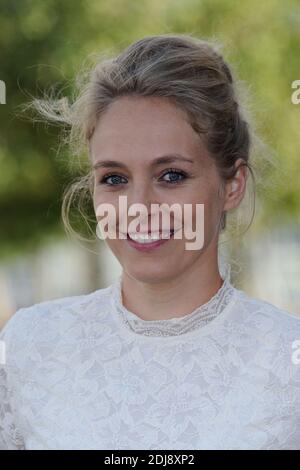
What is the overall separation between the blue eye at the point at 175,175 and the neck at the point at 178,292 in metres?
0.19

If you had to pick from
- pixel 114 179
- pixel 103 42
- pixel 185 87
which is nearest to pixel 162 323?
pixel 114 179

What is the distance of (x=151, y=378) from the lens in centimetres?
182

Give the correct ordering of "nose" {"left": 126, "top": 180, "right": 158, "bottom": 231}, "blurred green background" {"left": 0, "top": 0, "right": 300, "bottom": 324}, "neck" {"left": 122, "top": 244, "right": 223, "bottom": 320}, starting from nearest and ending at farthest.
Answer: "nose" {"left": 126, "top": 180, "right": 158, "bottom": 231}
"neck" {"left": 122, "top": 244, "right": 223, "bottom": 320}
"blurred green background" {"left": 0, "top": 0, "right": 300, "bottom": 324}

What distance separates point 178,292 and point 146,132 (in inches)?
14.0

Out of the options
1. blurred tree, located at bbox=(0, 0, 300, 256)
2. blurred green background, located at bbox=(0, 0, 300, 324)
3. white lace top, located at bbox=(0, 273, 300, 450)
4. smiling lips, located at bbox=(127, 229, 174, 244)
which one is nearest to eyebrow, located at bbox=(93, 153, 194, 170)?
smiling lips, located at bbox=(127, 229, 174, 244)

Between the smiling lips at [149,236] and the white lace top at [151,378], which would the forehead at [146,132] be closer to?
the smiling lips at [149,236]

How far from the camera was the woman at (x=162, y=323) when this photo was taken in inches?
69.0

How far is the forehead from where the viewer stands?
173 centimetres

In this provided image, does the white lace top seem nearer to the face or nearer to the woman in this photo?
the woman

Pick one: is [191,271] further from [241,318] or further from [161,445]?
[161,445]

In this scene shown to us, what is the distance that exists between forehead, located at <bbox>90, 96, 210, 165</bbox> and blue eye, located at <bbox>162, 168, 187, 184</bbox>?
4cm

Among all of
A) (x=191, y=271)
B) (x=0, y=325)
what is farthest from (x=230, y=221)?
(x=0, y=325)

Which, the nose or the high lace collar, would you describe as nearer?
the nose

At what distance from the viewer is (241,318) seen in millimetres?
1874
